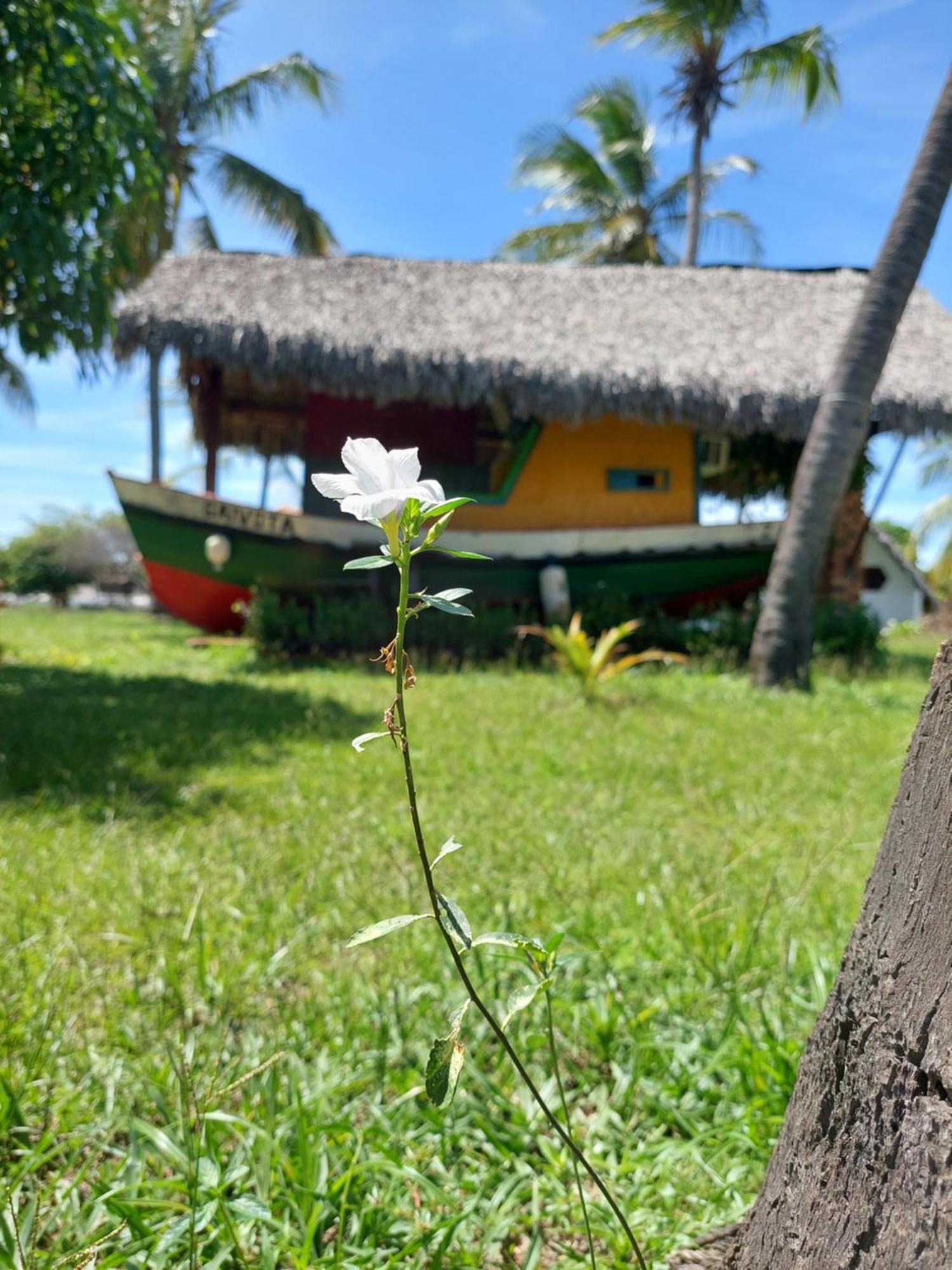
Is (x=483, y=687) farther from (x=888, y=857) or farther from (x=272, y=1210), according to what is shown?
(x=888, y=857)

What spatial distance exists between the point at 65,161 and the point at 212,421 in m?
4.41

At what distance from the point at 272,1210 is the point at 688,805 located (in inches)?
108

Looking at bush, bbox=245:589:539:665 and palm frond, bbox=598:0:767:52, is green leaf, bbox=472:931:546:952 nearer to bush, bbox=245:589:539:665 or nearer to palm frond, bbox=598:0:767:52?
bush, bbox=245:589:539:665

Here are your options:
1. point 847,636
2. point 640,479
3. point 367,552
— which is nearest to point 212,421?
point 367,552

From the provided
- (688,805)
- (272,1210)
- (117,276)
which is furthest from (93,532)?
(272,1210)

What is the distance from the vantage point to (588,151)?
17.4 metres

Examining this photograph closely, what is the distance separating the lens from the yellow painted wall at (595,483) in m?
9.88

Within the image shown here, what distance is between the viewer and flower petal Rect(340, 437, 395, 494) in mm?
613

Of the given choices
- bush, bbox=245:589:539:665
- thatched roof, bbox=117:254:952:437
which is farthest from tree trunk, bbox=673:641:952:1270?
thatched roof, bbox=117:254:952:437

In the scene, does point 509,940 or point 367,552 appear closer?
point 509,940

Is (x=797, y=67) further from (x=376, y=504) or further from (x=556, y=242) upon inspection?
(x=376, y=504)

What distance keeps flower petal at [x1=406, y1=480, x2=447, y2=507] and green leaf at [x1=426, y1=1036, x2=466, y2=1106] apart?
1.43 ft

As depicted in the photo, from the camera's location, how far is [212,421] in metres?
9.93

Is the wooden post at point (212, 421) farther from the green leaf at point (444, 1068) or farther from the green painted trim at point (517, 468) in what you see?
the green leaf at point (444, 1068)
